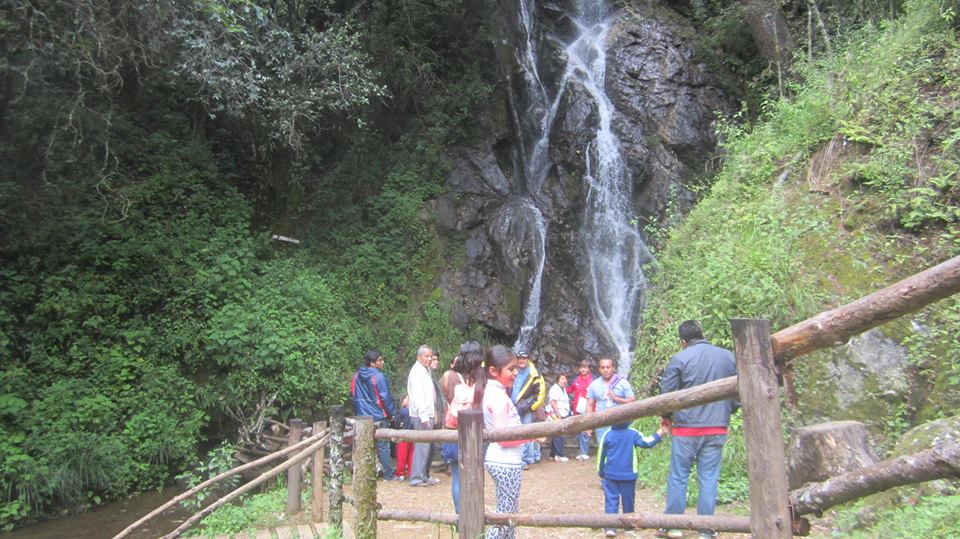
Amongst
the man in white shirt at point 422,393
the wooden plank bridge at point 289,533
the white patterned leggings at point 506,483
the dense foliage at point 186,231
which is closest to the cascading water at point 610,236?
the dense foliage at point 186,231

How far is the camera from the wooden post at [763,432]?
7.96ft

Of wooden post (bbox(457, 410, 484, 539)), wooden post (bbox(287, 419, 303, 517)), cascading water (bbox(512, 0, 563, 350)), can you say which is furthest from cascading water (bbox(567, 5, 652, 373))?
wooden post (bbox(457, 410, 484, 539))

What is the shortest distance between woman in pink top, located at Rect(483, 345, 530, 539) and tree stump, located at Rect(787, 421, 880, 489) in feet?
6.34

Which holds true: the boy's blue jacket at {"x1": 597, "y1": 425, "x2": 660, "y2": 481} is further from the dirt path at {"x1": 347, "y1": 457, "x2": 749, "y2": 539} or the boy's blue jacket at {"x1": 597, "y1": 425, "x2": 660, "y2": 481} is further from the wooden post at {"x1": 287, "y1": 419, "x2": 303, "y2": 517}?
the wooden post at {"x1": 287, "y1": 419, "x2": 303, "y2": 517}

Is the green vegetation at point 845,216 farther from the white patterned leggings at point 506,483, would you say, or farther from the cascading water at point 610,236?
the white patterned leggings at point 506,483

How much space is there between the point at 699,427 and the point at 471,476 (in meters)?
2.07

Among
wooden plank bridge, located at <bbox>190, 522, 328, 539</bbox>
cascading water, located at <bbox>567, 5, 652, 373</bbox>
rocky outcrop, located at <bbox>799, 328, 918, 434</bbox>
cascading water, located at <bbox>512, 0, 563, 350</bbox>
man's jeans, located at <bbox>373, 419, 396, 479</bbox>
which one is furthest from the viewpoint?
cascading water, located at <bbox>512, 0, 563, 350</bbox>

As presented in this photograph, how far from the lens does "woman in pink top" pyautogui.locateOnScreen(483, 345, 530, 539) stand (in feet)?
14.0

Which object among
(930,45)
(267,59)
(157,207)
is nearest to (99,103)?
(157,207)

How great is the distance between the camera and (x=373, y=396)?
8094 mm

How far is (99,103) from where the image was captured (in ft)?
38.6

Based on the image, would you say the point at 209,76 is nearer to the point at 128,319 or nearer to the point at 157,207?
the point at 157,207

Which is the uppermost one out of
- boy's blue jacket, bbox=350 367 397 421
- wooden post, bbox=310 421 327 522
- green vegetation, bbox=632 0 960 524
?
green vegetation, bbox=632 0 960 524

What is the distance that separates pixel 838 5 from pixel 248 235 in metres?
11.6
